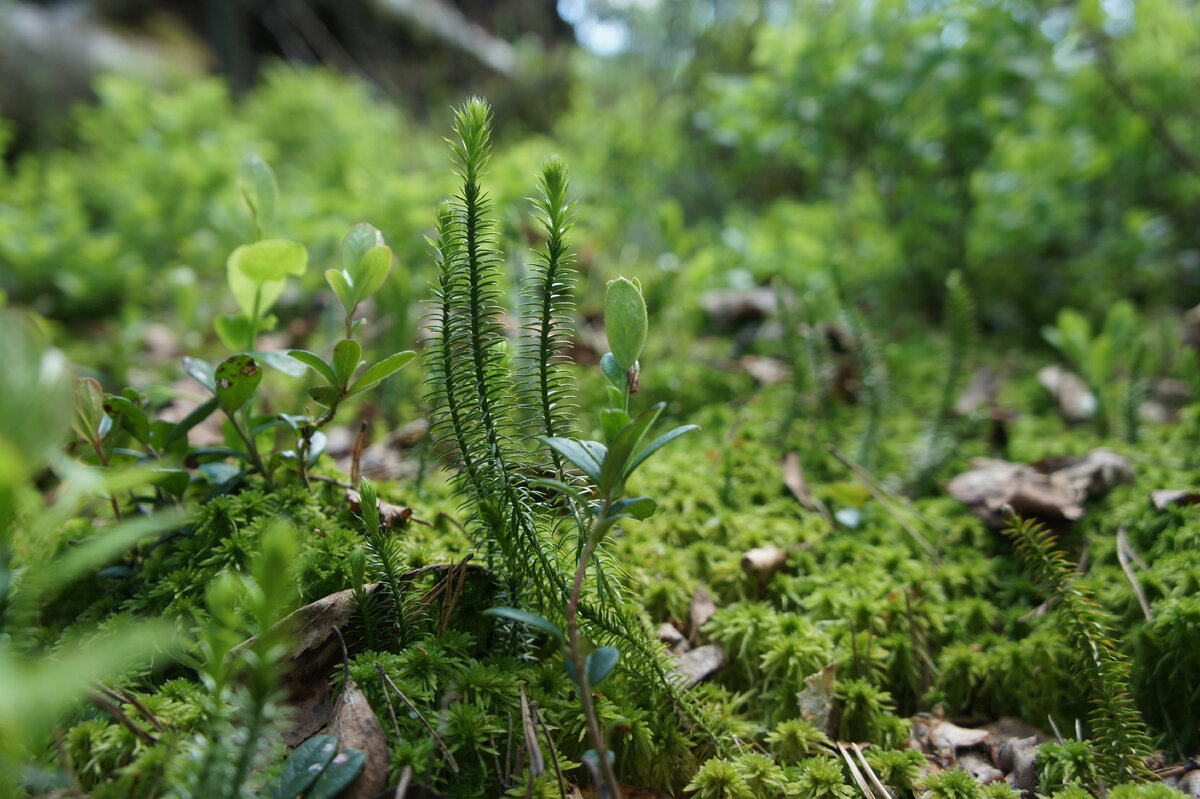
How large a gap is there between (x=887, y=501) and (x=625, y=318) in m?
1.35

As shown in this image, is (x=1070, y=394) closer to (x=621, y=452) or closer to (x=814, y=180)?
(x=814, y=180)

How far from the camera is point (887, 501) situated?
2.08m

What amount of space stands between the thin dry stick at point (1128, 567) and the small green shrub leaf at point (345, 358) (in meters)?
1.79

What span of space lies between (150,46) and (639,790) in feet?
28.9

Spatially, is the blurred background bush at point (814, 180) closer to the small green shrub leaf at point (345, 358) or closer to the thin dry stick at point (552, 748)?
the small green shrub leaf at point (345, 358)

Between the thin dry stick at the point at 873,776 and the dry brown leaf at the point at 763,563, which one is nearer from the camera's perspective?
the thin dry stick at the point at 873,776

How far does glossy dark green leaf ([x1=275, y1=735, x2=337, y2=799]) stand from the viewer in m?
0.95

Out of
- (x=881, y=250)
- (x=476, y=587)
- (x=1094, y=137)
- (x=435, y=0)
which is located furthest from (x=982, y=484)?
(x=435, y=0)

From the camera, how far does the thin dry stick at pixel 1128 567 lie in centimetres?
152

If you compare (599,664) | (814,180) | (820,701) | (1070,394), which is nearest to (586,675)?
(599,664)

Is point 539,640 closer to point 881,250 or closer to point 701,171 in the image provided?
point 881,250

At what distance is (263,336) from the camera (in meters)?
3.31

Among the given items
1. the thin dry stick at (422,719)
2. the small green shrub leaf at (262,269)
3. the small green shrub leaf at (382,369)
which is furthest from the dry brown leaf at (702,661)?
the small green shrub leaf at (262,269)

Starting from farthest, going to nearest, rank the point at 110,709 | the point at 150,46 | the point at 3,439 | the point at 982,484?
the point at 150,46, the point at 982,484, the point at 110,709, the point at 3,439
